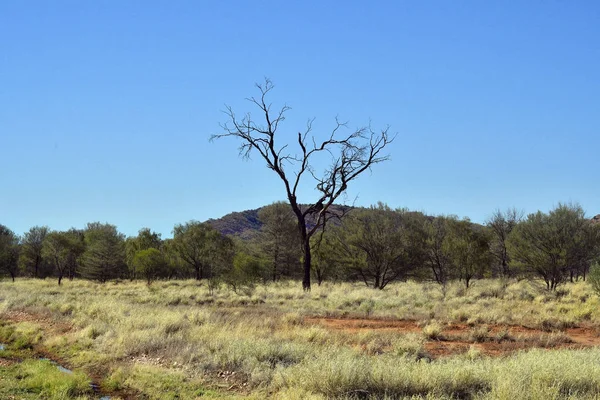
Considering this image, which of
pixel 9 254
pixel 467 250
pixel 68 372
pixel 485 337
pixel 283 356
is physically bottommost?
pixel 68 372

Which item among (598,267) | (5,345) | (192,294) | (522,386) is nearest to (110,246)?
(192,294)

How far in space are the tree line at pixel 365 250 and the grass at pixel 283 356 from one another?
34.6ft

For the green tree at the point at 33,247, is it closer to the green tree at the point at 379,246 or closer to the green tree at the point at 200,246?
the green tree at the point at 200,246

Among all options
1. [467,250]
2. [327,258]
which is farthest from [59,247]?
[467,250]

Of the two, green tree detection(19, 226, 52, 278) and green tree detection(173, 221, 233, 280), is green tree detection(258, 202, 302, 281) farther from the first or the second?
green tree detection(19, 226, 52, 278)

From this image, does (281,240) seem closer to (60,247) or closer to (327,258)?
(327,258)

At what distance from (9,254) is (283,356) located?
67.2 metres

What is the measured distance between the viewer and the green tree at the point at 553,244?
31.3m

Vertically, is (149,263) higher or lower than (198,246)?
lower

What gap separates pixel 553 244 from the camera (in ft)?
104

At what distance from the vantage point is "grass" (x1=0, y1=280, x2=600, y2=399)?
23.9 ft

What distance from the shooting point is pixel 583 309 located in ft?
60.6

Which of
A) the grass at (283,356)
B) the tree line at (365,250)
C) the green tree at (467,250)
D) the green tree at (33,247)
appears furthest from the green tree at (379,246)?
the green tree at (33,247)

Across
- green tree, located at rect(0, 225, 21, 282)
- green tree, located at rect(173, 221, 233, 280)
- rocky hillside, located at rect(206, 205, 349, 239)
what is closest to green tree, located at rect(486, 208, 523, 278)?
green tree, located at rect(173, 221, 233, 280)
